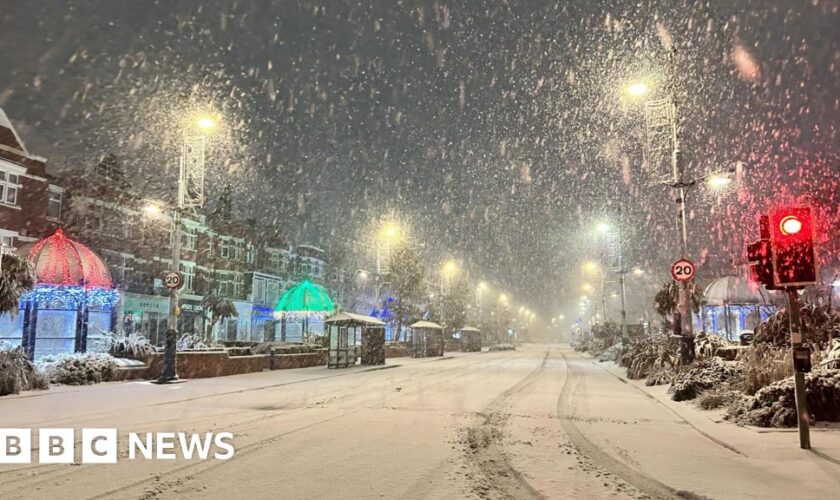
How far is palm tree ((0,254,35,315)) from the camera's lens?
59.7 feet

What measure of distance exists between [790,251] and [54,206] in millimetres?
36476

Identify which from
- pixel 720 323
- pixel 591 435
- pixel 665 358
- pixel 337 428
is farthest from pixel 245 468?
pixel 720 323

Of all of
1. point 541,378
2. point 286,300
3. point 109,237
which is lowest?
point 541,378

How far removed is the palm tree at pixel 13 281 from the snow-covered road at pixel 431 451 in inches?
158

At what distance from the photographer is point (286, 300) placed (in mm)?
39938

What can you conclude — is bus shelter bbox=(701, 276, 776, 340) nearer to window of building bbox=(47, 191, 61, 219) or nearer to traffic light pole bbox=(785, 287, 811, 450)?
traffic light pole bbox=(785, 287, 811, 450)

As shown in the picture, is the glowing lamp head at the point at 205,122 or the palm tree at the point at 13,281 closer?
the palm tree at the point at 13,281

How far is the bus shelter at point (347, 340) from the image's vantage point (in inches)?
1160

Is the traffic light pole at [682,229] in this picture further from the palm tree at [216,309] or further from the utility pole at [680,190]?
the palm tree at [216,309]

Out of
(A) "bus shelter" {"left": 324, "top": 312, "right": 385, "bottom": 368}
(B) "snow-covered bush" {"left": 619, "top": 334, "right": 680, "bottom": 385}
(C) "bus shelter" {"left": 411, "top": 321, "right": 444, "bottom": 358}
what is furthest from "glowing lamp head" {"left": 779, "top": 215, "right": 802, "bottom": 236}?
(C) "bus shelter" {"left": 411, "top": 321, "right": 444, "bottom": 358}

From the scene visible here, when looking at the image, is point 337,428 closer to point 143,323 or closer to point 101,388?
point 101,388

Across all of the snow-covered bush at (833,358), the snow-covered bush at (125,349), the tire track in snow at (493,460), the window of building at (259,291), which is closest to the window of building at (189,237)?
the window of building at (259,291)

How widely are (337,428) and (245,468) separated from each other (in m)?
3.32

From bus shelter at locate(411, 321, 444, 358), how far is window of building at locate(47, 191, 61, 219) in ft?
82.3
